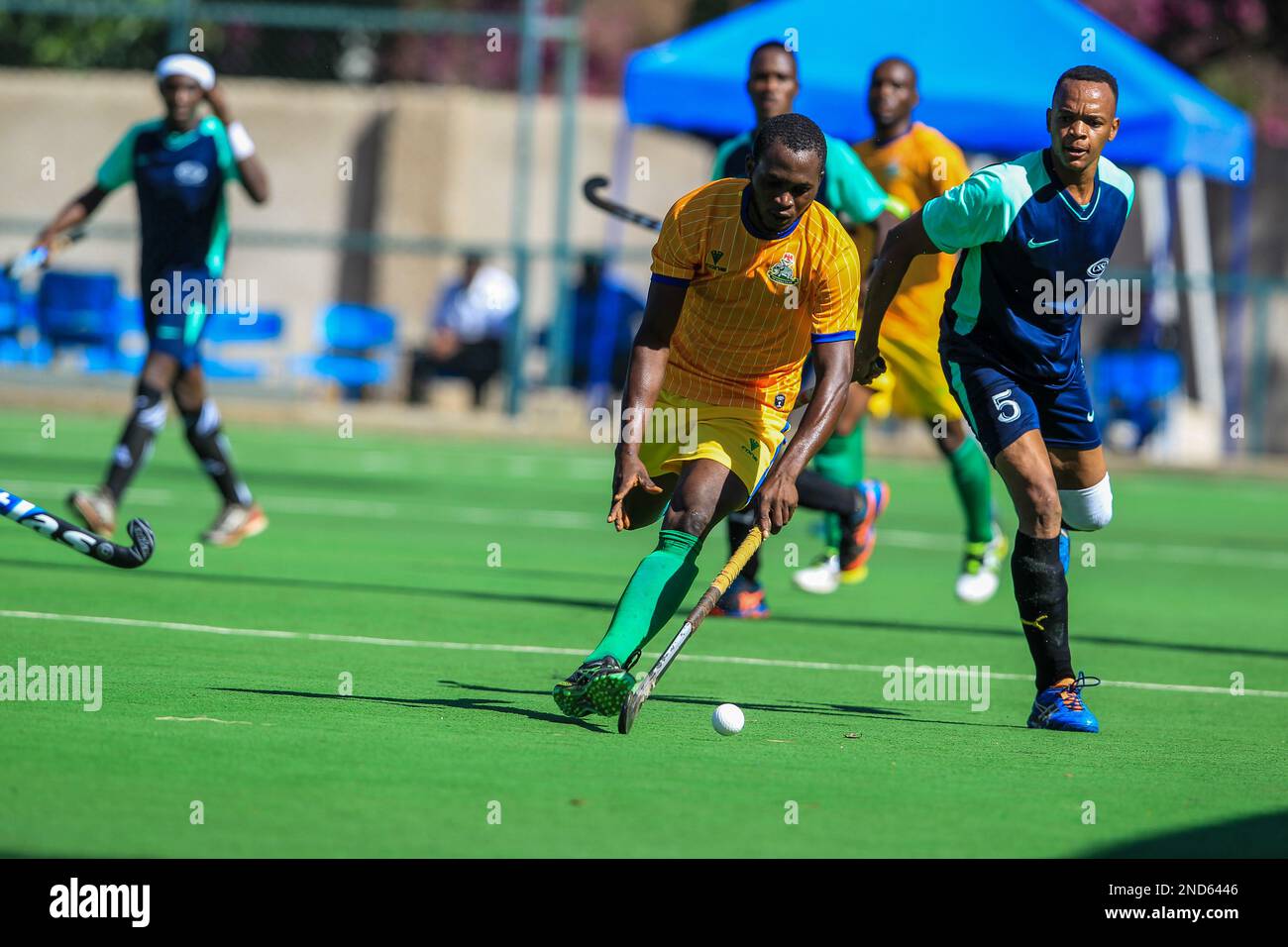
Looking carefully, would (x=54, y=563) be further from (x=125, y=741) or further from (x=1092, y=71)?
(x=1092, y=71)

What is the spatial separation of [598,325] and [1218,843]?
1630 cm

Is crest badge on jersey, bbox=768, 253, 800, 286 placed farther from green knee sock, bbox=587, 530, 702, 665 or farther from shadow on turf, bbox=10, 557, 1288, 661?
shadow on turf, bbox=10, 557, 1288, 661

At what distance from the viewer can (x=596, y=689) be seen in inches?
242

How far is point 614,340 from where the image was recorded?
21109mm

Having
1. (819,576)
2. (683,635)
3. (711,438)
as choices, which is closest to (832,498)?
(819,576)

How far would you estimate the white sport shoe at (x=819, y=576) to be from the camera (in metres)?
10.6

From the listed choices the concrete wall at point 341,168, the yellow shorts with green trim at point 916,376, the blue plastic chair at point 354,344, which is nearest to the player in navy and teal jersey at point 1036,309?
the yellow shorts with green trim at point 916,376

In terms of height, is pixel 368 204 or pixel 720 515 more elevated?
pixel 368 204

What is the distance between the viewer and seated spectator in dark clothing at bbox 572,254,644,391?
21000mm

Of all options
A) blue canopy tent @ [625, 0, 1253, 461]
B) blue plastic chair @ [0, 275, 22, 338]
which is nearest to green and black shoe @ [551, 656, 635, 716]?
blue canopy tent @ [625, 0, 1253, 461]

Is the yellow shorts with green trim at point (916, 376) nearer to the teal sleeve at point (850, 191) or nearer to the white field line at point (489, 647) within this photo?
the teal sleeve at point (850, 191)

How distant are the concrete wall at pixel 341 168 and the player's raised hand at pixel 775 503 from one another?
19053mm

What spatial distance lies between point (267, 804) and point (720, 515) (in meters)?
2.10
